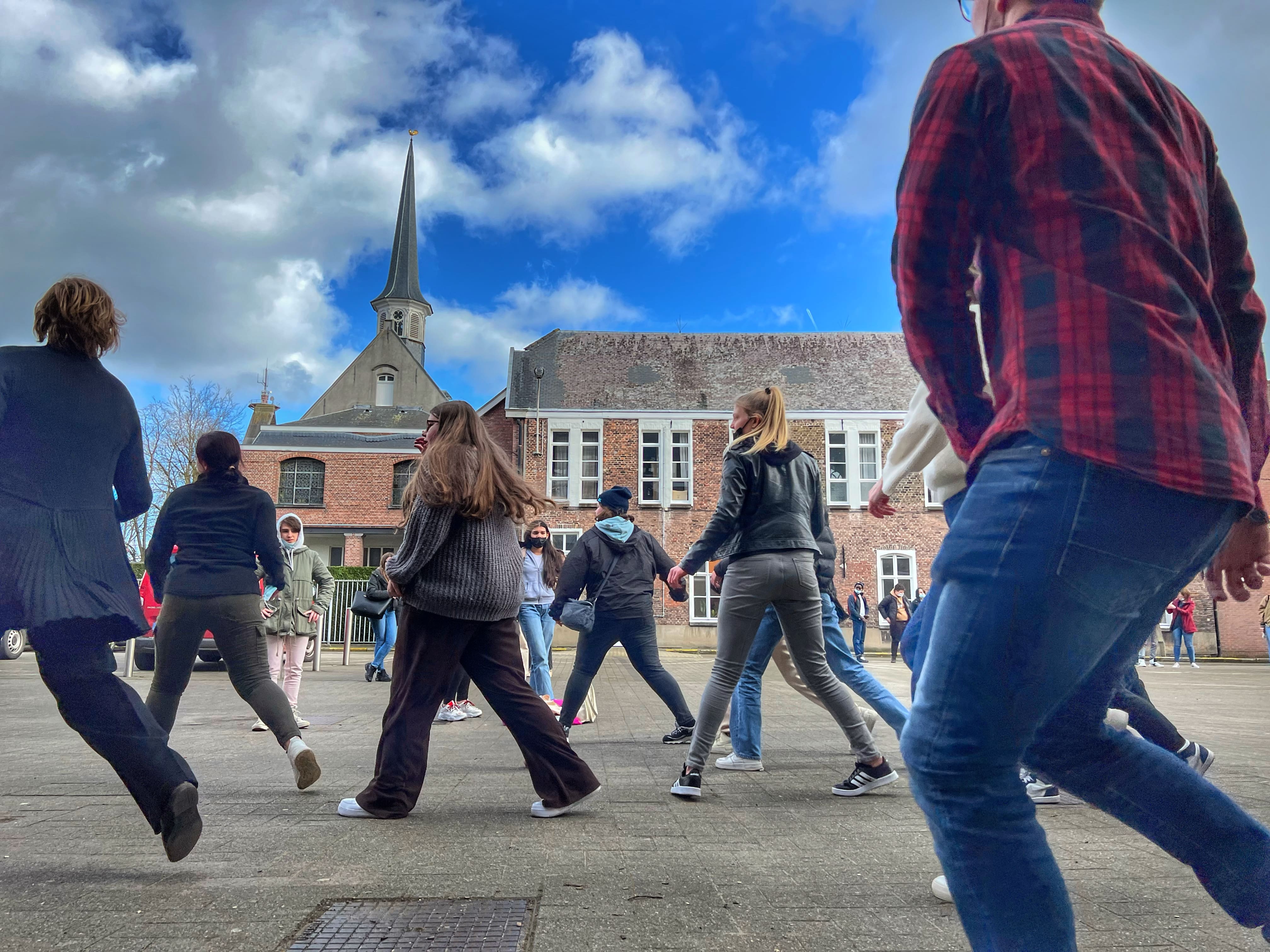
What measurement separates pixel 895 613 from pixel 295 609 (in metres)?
Answer: 17.3

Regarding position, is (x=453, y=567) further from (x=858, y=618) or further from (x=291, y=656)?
(x=858, y=618)

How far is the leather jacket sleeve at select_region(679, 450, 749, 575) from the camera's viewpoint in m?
4.68

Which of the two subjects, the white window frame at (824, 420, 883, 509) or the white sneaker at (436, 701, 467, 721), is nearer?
the white sneaker at (436, 701, 467, 721)

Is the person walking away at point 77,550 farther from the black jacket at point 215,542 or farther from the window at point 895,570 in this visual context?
the window at point 895,570

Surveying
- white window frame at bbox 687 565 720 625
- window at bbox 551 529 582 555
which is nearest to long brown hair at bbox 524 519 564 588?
window at bbox 551 529 582 555

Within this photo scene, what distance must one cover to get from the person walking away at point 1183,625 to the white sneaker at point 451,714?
1771 centimetres

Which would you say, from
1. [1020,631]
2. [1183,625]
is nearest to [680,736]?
[1020,631]

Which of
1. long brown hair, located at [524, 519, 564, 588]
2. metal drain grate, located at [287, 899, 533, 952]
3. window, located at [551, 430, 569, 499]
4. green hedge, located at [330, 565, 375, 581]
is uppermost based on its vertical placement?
window, located at [551, 430, 569, 499]

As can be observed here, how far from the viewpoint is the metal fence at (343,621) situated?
2364 centimetres

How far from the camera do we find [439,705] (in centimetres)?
421

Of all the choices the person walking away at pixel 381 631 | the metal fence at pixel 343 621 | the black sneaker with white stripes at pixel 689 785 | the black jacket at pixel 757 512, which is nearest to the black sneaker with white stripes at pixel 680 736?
the black sneaker with white stripes at pixel 689 785

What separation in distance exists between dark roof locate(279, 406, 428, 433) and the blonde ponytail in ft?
108

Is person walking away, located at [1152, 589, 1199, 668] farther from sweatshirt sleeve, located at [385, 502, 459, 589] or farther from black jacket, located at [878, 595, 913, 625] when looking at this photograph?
sweatshirt sleeve, located at [385, 502, 459, 589]

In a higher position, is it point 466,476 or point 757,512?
point 466,476
